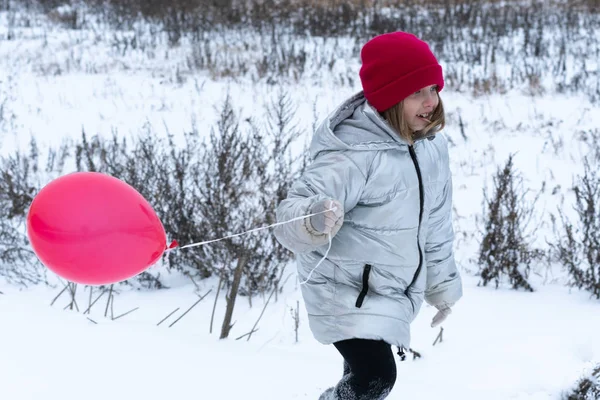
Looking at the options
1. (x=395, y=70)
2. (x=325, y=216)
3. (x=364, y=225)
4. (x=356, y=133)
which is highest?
(x=395, y=70)

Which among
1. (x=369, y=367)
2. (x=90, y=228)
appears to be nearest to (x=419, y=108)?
(x=369, y=367)

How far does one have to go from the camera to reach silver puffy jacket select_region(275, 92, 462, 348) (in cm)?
176

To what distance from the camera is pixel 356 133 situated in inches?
71.2

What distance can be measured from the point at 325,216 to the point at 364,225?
0.80ft

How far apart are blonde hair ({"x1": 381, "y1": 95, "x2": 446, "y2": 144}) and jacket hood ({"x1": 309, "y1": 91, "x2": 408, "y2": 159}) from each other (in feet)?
0.07

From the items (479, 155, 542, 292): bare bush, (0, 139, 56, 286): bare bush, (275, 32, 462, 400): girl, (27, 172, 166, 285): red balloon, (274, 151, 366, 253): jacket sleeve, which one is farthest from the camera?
(0, 139, 56, 286): bare bush

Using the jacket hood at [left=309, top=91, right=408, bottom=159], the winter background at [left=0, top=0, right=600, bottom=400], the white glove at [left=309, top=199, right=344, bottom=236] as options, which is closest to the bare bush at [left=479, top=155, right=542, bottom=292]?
the winter background at [left=0, top=0, right=600, bottom=400]

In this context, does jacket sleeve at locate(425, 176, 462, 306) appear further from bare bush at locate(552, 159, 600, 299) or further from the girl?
bare bush at locate(552, 159, 600, 299)

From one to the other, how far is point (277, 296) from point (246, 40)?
6818 millimetres

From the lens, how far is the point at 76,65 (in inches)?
350

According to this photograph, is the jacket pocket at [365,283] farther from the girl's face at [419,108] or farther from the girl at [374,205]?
the girl's face at [419,108]

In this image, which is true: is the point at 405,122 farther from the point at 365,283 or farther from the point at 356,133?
the point at 365,283

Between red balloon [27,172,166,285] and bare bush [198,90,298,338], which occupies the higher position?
red balloon [27,172,166,285]

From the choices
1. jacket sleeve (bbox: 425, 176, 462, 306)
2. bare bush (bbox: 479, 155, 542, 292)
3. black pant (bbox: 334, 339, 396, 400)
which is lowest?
bare bush (bbox: 479, 155, 542, 292)
